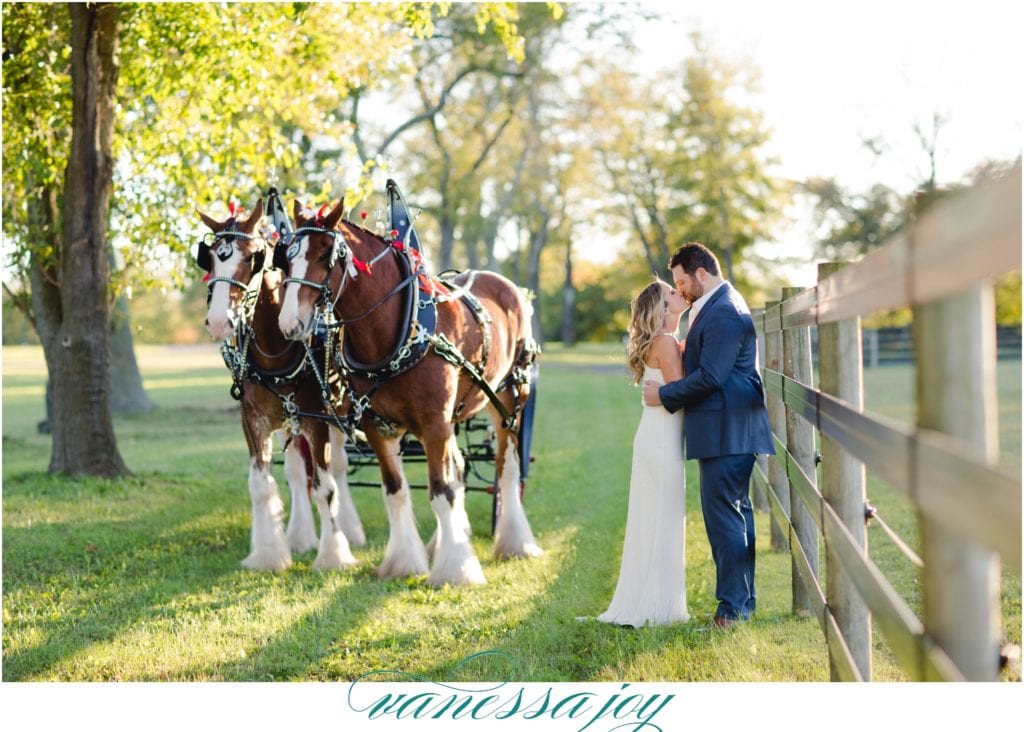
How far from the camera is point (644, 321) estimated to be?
4.93 meters

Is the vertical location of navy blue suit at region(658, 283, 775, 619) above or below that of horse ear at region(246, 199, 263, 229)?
below

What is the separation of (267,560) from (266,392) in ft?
3.62

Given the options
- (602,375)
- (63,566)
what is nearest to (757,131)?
(602,375)

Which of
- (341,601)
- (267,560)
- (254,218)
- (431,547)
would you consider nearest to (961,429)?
(341,601)

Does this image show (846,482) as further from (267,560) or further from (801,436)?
(267,560)

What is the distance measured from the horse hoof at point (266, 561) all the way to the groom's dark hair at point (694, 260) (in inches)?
137

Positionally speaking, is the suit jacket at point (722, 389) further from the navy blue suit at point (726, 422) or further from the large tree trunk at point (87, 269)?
the large tree trunk at point (87, 269)

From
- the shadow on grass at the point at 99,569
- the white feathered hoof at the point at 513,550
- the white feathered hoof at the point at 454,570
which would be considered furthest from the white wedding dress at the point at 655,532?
the shadow on grass at the point at 99,569

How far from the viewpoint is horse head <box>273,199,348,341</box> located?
17.7 feet

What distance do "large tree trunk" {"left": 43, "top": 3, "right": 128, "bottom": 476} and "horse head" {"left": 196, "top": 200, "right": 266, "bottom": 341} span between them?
3960mm

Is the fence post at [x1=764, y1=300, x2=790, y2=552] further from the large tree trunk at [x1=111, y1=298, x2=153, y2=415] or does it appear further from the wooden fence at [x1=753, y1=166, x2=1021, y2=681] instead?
the large tree trunk at [x1=111, y1=298, x2=153, y2=415]

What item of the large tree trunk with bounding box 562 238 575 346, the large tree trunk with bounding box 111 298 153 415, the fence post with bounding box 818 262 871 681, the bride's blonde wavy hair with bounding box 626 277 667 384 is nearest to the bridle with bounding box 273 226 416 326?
the bride's blonde wavy hair with bounding box 626 277 667 384

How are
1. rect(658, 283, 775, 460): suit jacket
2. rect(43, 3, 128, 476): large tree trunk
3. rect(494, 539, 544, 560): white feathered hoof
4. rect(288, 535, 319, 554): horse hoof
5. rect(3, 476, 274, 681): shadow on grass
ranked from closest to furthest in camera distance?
rect(658, 283, 775, 460): suit jacket
rect(3, 476, 274, 681): shadow on grass
rect(494, 539, 544, 560): white feathered hoof
rect(288, 535, 319, 554): horse hoof
rect(43, 3, 128, 476): large tree trunk

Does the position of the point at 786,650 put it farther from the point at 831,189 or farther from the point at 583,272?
the point at 583,272
